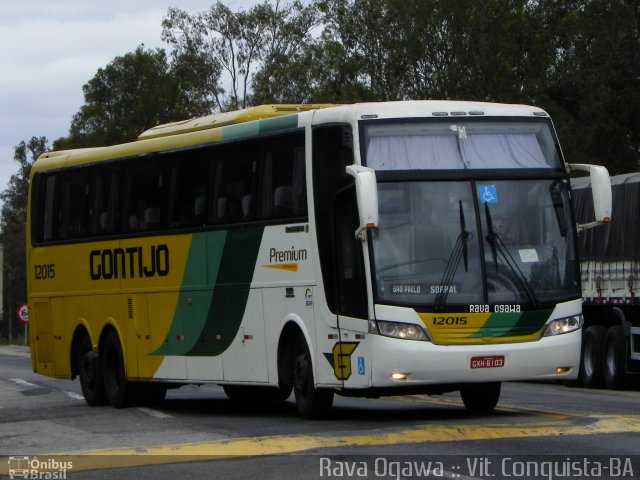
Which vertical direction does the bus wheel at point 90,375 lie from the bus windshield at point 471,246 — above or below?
below

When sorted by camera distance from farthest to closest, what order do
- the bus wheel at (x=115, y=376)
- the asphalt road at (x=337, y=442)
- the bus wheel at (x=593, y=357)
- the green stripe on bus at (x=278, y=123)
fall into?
the bus wheel at (x=593, y=357) → the bus wheel at (x=115, y=376) → the green stripe on bus at (x=278, y=123) → the asphalt road at (x=337, y=442)

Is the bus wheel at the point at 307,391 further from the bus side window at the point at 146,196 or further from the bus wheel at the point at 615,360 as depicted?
the bus wheel at the point at 615,360

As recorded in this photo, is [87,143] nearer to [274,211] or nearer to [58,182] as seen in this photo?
[58,182]

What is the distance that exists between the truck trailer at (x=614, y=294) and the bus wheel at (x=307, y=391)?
1027 cm

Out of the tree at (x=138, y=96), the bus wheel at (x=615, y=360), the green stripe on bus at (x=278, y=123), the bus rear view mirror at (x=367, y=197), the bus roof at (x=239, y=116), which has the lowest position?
the bus wheel at (x=615, y=360)

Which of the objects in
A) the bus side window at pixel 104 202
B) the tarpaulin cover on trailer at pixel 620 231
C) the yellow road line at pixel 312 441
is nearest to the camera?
the yellow road line at pixel 312 441

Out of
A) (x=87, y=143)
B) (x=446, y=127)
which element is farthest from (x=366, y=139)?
(x=87, y=143)

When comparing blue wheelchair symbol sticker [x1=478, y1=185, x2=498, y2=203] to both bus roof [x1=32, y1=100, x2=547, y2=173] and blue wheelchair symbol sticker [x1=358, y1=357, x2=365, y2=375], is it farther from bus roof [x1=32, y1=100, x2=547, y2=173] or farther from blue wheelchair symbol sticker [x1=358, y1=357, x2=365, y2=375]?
blue wheelchair symbol sticker [x1=358, y1=357, x2=365, y2=375]

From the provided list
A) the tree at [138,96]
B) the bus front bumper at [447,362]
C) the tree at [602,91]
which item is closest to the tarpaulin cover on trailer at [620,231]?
the bus front bumper at [447,362]

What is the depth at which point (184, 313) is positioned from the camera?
17.6 m

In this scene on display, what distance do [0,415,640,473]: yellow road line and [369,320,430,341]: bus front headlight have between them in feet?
3.03

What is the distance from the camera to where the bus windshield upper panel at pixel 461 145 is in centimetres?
1413

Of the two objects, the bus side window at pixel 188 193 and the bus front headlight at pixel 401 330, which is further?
the bus side window at pixel 188 193

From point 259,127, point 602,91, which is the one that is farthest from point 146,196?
point 602,91
